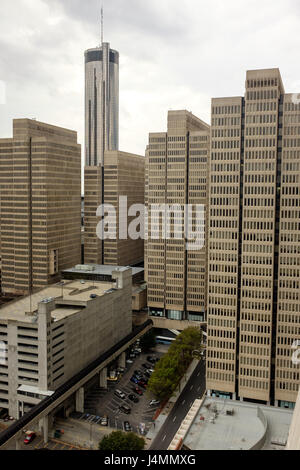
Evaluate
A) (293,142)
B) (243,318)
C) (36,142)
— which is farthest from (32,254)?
(293,142)

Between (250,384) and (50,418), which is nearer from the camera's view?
(50,418)

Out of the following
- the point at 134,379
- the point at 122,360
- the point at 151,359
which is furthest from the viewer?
the point at 151,359

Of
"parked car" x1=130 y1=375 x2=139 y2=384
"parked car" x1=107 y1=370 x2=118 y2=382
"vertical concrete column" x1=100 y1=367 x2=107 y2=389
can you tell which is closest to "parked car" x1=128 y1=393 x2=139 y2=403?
"parked car" x1=130 y1=375 x2=139 y2=384

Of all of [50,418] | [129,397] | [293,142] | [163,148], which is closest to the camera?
[50,418]

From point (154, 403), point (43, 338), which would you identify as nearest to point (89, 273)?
point (154, 403)

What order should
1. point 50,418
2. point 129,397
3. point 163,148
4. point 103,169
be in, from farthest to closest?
point 103,169 → point 163,148 → point 129,397 → point 50,418

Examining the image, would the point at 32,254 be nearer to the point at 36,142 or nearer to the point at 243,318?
the point at 36,142

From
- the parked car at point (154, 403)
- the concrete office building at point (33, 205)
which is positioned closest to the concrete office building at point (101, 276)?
the concrete office building at point (33, 205)

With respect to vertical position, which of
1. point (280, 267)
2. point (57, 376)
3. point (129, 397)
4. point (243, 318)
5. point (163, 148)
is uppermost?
point (163, 148)

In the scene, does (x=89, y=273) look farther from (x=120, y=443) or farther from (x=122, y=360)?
(x=120, y=443)
